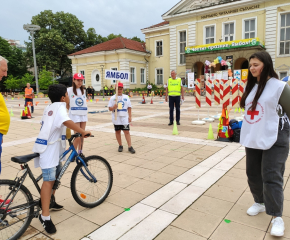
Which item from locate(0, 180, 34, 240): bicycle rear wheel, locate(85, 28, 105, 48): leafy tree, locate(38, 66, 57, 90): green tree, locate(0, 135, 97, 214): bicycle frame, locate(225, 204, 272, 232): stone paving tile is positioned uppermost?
locate(85, 28, 105, 48): leafy tree

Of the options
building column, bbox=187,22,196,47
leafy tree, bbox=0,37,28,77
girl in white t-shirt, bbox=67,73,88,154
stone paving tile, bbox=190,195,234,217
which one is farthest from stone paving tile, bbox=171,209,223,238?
leafy tree, bbox=0,37,28,77

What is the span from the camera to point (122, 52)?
3372 centimetres

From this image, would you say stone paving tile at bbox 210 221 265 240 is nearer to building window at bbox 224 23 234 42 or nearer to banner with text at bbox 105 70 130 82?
banner with text at bbox 105 70 130 82

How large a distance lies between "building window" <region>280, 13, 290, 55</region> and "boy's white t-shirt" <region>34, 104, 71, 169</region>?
99.0 ft

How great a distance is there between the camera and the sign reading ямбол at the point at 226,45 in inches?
1025

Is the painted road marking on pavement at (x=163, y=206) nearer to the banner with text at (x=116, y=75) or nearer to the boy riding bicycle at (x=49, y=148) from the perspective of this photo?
the boy riding bicycle at (x=49, y=148)

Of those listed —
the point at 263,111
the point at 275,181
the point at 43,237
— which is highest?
the point at 263,111

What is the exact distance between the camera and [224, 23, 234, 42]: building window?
29650mm

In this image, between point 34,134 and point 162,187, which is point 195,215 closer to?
point 162,187

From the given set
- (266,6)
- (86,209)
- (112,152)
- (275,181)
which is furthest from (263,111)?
(266,6)

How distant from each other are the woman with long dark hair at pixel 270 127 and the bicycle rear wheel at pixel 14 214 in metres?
2.54

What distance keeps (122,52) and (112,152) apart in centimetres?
2951

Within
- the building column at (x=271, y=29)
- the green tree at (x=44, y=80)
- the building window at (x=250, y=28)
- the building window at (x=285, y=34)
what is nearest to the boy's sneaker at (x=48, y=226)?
the building column at (x=271, y=29)

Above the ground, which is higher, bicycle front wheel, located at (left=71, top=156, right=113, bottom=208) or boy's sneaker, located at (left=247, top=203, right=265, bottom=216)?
bicycle front wheel, located at (left=71, top=156, right=113, bottom=208)
